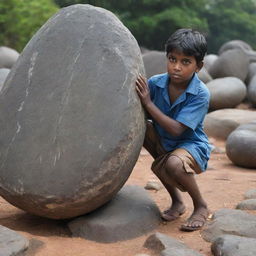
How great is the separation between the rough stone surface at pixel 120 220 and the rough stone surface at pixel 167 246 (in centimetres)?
24

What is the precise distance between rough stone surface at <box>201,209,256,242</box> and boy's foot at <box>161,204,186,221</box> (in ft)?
1.03

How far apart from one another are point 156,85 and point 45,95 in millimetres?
887

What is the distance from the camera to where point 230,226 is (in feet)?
11.7

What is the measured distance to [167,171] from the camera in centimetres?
371

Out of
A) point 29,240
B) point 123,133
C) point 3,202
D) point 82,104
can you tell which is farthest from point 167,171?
point 3,202

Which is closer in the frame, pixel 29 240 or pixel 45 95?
pixel 29 240

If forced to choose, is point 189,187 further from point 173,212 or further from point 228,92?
point 228,92

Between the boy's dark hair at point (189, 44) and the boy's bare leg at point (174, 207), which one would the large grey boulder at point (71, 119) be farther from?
the boy's bare leg at point (174, 207)

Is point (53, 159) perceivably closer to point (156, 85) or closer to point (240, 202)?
point (156, 85)

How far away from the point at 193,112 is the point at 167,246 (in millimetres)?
1010

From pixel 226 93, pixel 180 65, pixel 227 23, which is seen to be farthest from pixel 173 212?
pixel 227 23

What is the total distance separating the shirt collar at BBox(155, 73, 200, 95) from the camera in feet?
11.9

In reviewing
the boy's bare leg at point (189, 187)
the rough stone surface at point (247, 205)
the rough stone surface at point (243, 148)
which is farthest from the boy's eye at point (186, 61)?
the rough stone surface at point (243, 148)

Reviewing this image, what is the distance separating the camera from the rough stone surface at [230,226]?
3.47m
